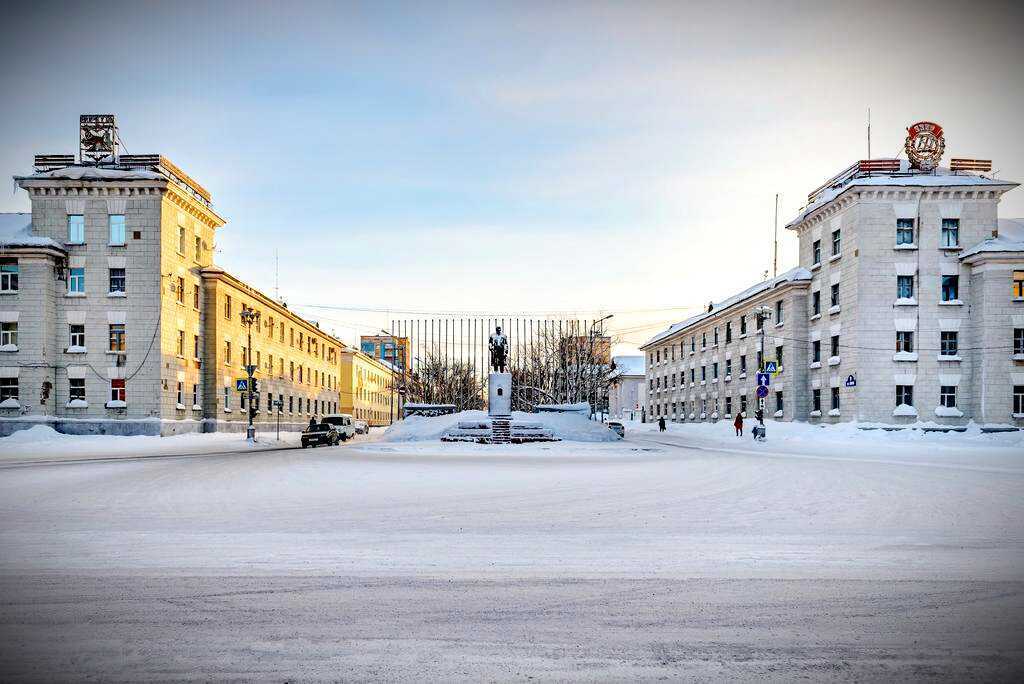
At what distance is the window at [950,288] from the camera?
125 ft

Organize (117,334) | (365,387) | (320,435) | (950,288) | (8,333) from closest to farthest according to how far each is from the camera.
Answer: (320,435), (950,288), (8,333), (117,334), (365,387)

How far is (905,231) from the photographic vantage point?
38.5 metres

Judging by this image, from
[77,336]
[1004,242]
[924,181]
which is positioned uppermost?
[924,181]

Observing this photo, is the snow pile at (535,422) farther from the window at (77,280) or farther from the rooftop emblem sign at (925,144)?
the rooftop emblem sign at (925,144)

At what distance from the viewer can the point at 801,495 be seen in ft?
42.1

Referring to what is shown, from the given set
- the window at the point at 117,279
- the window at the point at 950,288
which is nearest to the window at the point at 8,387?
the window at the point at 117,279

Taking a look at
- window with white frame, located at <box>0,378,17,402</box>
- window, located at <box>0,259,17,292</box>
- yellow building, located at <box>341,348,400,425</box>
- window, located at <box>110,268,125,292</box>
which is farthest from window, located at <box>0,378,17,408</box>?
yellow building, located at <box>341,348,400,425</box>

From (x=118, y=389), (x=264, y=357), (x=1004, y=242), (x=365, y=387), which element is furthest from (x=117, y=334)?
(x=365, y=387)

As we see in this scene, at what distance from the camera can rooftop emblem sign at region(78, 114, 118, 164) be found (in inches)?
1656

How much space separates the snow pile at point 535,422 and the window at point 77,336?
2004 cm

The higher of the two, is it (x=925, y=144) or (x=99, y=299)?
(x=925, y=144)

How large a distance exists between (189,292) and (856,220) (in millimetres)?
42688

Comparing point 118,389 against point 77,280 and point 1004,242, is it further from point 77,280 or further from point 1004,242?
point 1004,242

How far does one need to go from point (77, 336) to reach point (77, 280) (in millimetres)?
3479
